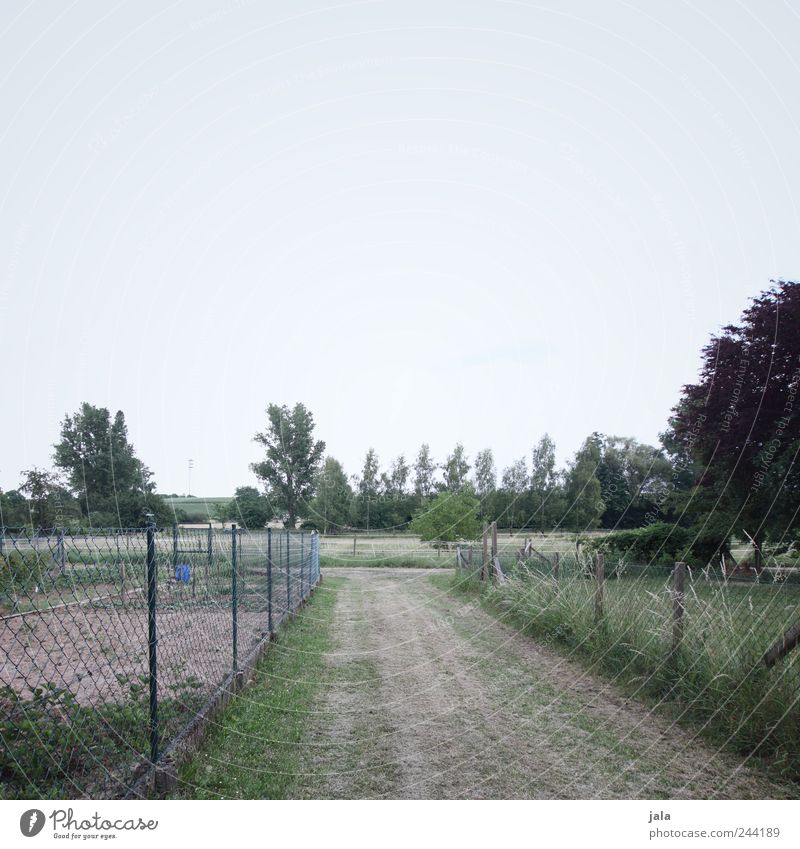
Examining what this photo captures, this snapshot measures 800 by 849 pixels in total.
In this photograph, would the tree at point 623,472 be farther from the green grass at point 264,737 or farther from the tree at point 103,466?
the tree at point 103,466

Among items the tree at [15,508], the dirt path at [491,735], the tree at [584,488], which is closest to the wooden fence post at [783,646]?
the dirt path at [491,735]

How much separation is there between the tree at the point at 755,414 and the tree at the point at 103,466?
331 inches

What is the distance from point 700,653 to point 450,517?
542 centimetres

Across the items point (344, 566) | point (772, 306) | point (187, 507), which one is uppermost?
point (772, 306)

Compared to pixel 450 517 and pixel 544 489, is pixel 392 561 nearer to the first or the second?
pixel 450 517

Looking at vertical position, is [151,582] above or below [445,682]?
above

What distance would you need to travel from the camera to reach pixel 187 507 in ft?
15.9

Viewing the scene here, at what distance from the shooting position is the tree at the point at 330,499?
17.6 feet

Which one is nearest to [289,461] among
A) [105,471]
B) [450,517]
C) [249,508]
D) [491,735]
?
[249,508]

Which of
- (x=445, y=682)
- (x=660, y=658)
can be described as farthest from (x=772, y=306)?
(x=445, y=682)

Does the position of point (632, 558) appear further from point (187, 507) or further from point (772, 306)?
point (187, 507)

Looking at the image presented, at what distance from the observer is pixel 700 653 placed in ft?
18.9

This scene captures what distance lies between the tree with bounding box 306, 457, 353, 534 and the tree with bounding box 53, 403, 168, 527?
1185 mm

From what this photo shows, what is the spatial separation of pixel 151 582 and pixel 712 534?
655 inches
